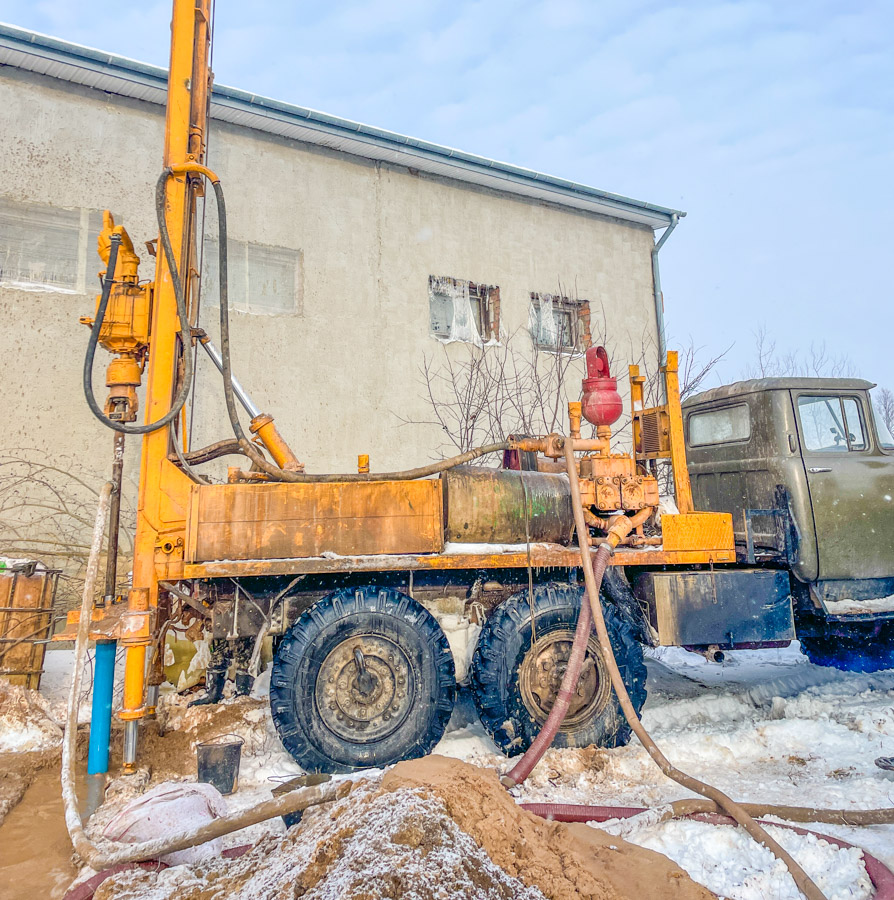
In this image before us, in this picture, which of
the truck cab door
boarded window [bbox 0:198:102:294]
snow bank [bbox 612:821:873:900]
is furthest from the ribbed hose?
boarded window [bbox 0:198:102:294]

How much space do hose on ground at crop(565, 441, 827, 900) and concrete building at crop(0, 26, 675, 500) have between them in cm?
526

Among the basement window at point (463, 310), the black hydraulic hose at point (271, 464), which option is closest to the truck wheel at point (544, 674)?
the black hydraulic hose at point (271, 464)

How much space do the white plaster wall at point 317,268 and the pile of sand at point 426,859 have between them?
5.98m

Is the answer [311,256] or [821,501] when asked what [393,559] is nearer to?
[821,501]

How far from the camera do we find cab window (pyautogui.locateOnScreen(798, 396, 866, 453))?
482 cm

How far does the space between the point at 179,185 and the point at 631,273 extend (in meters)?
8.53

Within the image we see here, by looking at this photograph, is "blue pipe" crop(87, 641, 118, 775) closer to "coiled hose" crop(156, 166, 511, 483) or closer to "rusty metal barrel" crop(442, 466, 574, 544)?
"coiled hose" crop(156, 166, 511, 483)

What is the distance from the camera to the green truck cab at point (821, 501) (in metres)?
4.56

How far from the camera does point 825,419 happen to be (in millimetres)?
4898

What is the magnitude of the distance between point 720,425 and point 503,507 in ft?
8.21

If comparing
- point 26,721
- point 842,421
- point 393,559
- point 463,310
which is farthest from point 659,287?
point 26,721

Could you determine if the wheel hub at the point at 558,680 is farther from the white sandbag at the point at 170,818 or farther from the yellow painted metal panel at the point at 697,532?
the white sandbag at the point at 170,818

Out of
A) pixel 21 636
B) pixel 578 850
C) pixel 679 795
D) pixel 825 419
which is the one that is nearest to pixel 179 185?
pixel 21 636

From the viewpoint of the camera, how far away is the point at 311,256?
851cm
